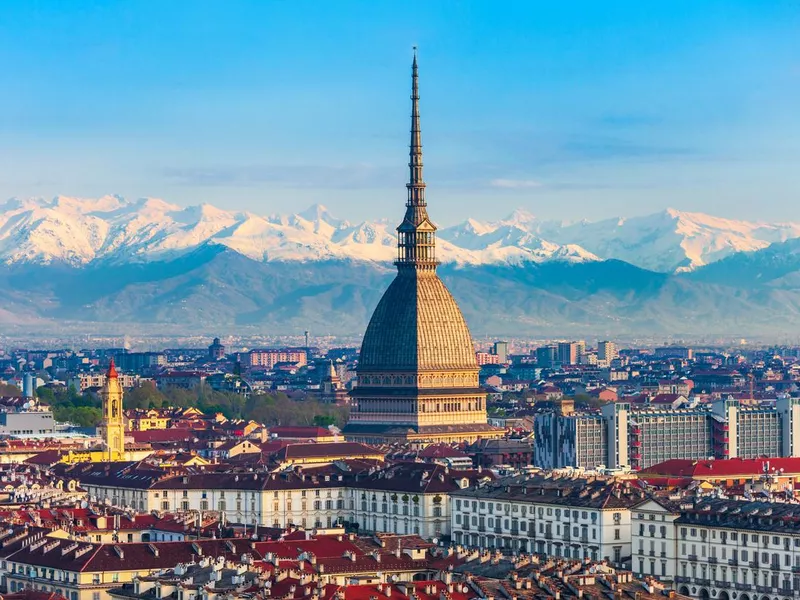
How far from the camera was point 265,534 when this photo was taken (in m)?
85.2

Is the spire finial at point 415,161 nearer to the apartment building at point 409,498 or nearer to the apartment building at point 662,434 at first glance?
the apartment building at point 662,434

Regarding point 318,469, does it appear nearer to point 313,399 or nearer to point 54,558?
point 54,558

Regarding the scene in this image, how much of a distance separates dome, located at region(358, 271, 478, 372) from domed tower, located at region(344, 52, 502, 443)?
0.06 meters

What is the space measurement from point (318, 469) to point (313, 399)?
90556 mm

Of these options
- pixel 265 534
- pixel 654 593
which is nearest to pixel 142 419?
pixel 265 534

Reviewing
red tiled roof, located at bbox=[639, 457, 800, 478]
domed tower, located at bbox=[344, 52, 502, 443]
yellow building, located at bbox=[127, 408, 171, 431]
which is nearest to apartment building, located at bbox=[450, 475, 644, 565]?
red tiled roof, located at bbox=[639, 457, 800, 478]

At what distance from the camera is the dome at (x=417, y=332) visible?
164 meters

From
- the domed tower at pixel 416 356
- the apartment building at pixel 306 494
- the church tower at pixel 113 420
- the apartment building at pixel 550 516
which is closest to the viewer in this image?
the apartment building at pixel 550 516

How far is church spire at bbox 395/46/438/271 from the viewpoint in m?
164

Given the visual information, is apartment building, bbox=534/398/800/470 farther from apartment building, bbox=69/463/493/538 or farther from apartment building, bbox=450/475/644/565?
apartment building, bbox=450/475/644/565

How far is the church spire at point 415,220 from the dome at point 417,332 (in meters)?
0.87

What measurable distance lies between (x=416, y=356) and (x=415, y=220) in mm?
8798

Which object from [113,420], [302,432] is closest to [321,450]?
[113,420]

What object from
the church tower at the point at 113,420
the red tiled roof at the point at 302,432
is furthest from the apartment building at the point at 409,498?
the red tiled roof at the point at 302,432
